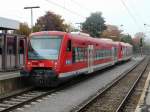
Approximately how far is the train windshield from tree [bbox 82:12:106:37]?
220 ft

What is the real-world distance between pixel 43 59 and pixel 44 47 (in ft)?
2.25

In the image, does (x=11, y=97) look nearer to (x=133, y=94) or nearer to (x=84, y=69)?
(x=133, y=94)

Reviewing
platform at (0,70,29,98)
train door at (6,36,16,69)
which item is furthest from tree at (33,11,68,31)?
platform at (0,70,29,98)

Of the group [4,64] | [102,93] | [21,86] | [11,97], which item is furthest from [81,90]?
[4,64]

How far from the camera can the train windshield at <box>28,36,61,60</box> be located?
19625mm

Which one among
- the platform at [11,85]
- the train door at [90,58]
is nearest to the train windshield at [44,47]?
the platform at [11,85]

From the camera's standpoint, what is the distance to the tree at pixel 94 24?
8850cm

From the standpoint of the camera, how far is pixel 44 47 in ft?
65.3

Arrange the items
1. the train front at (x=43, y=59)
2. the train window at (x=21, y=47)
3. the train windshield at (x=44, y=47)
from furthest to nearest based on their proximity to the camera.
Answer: the train window at (x=21, y=47), the train windshield at (x=44, y=47), the train front at (x=43, y=59)

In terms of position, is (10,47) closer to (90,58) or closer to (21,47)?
(21,47)

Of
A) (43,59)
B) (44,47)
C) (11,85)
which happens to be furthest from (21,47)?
(11,85)

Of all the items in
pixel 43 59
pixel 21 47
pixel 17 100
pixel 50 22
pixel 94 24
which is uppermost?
pixel 94 24

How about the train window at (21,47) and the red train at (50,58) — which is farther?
the train window at (21,47)

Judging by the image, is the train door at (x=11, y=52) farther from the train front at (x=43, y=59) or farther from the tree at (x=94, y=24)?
the tree at (x=94, y=24)
